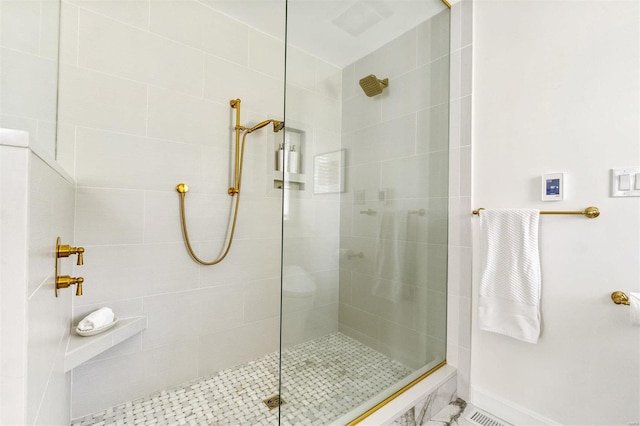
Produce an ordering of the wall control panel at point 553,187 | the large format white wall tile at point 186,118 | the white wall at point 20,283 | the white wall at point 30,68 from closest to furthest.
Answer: the white wall at point 20,283
the white wall at point 30,68
the wall control panel at point 553,187
the large format white wall tile at point 186,118

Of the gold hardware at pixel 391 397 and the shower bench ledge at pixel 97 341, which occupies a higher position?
the shower bench ledge at pixel 97 341

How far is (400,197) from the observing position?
4.60 feet

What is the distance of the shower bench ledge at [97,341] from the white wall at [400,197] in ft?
3.38

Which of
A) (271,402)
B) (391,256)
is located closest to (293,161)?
(391,256)

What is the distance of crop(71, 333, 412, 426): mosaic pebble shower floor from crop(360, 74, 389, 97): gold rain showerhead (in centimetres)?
106

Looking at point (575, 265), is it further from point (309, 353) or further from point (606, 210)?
point (309, 353)

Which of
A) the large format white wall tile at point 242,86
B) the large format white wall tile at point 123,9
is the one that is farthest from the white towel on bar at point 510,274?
the large format white wall tile at point 123,9

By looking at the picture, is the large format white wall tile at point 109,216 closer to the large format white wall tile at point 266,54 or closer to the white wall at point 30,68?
the white wall at point 30,68

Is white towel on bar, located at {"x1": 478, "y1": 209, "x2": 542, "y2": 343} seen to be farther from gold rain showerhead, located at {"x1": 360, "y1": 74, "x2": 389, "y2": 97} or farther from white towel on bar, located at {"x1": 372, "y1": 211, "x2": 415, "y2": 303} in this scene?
gold rain showerhead, located at {"x1": 360, "y1": 74, "x2": 389, "y2": 97}

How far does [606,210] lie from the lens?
1.13 m

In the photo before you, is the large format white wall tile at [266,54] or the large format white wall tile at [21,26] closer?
the large format white wall tile at [21,26]

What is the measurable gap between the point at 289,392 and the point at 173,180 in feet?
4.05

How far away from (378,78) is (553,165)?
85cm

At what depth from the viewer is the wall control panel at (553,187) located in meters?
1.22
